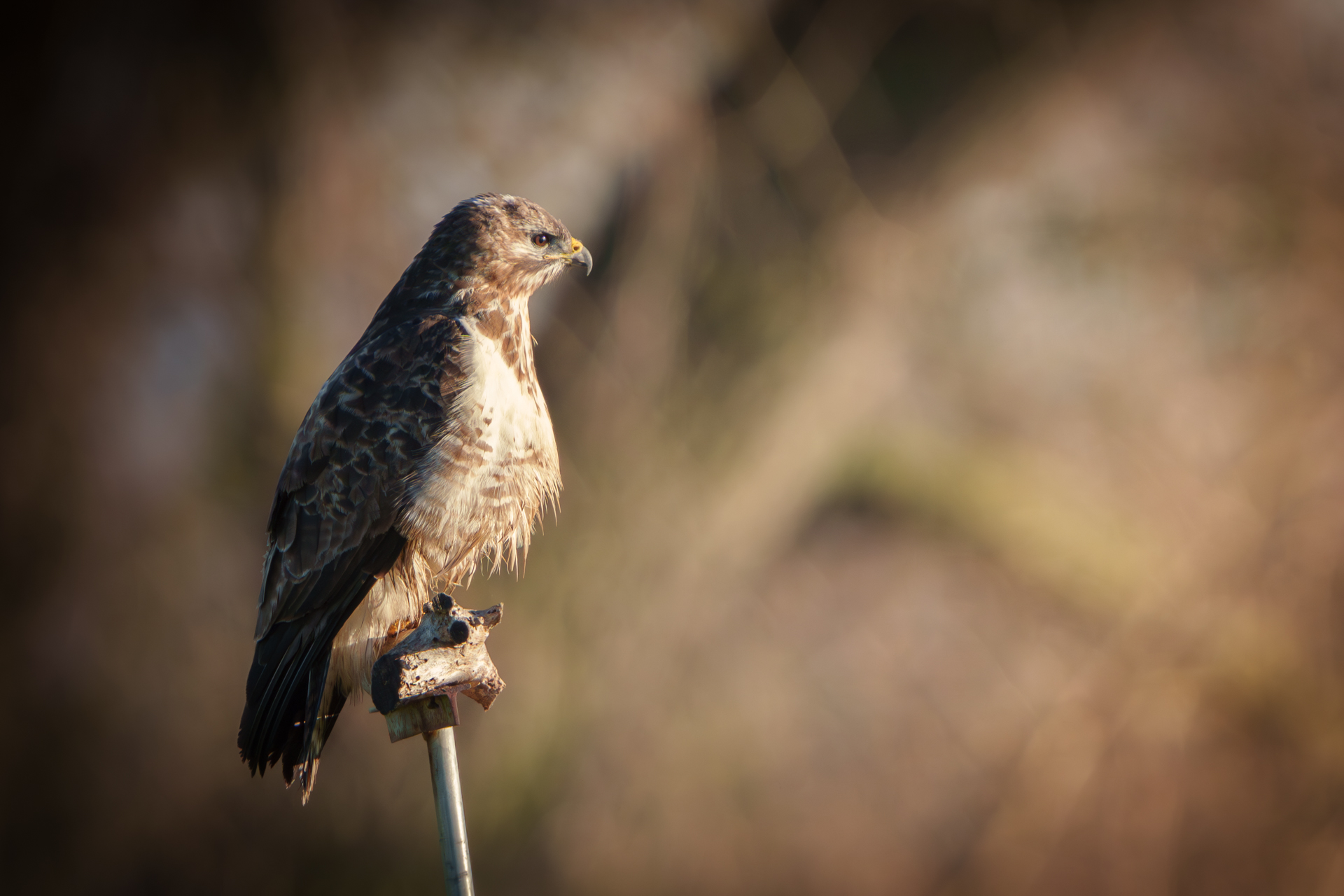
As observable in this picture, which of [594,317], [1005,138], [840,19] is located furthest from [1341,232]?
[594,317]

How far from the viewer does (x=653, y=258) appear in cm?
380

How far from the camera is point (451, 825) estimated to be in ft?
4.62

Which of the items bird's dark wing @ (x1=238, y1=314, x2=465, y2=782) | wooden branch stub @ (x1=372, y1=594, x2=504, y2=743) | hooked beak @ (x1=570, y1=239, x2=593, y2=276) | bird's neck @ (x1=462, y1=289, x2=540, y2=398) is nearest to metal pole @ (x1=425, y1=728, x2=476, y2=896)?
wooden branch stub @ (x1=372, y1=594, x2=504, y2=743)

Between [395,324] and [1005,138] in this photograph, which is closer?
[395,324]

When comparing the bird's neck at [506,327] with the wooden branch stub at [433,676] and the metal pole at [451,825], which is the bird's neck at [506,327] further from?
the metal pole at [451,825]

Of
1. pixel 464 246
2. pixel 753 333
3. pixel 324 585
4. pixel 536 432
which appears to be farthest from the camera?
pixel 753 333

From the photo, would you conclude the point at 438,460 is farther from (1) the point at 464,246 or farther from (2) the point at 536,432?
(1) the point at 464,246

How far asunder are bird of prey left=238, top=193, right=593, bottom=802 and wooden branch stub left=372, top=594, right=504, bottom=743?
0.32 metres

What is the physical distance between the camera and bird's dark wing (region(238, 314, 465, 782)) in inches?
68.1

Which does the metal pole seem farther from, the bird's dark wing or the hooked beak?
the hooked beak

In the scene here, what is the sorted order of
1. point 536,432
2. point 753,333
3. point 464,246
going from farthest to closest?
1. point 753,333
2. point 464,246
3. point 536,432

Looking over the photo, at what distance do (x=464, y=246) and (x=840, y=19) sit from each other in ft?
8.67

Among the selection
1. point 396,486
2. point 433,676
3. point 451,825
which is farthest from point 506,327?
point 451,825

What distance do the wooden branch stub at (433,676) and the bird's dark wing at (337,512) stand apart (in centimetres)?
32
